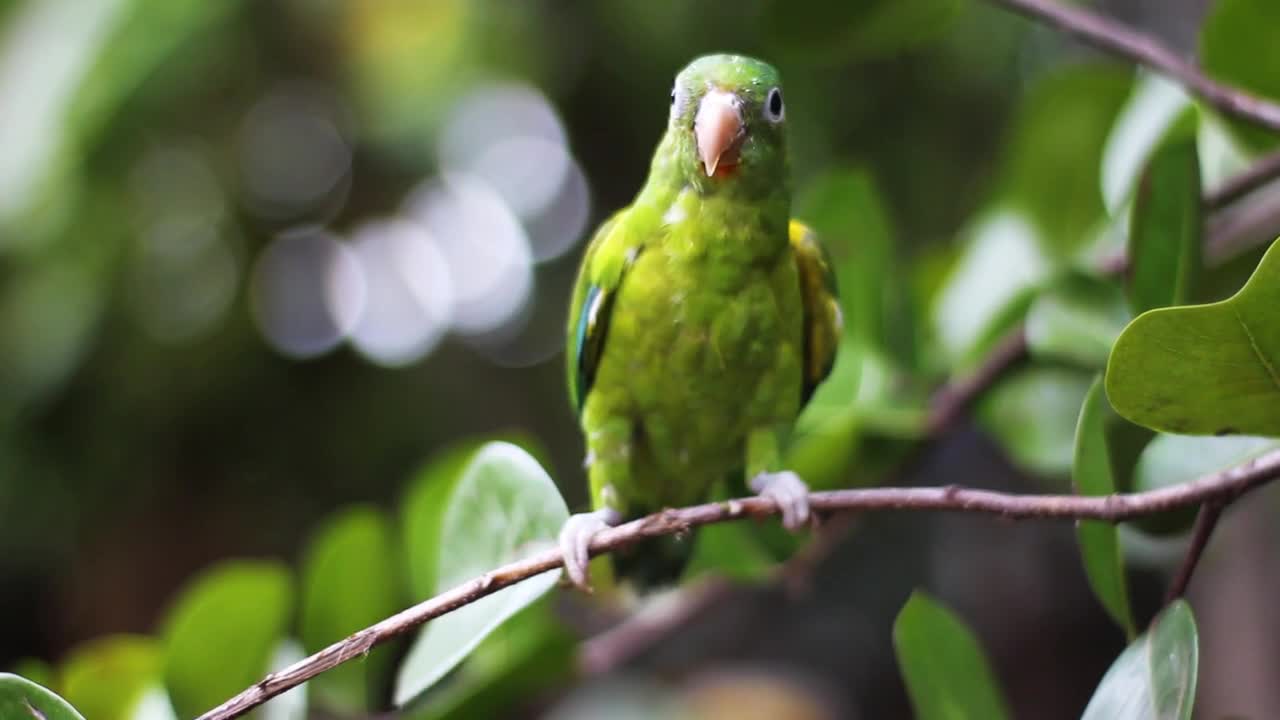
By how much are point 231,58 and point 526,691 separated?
154cm

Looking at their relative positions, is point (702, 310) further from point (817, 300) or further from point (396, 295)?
point (396, 295)

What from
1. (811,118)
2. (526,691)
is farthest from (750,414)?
(811,118)

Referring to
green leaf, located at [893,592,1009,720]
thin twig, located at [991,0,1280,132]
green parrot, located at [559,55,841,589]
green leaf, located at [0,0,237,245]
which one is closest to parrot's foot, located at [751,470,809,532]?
green parrot, located at [559,55,841,589]

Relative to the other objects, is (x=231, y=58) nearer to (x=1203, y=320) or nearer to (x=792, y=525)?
(x=792, y=525)

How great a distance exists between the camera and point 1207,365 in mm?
552

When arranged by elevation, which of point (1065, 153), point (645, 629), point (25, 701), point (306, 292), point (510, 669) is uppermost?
point (1065, 153)

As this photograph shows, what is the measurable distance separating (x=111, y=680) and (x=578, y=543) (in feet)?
1.79

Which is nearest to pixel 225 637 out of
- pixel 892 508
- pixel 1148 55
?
pixel 892 508

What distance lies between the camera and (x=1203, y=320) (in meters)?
0.54

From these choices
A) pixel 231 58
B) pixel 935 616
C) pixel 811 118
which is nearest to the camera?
pixel 935 616

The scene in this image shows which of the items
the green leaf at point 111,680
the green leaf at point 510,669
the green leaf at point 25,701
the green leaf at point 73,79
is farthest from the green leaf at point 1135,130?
the green leaf at point 73,79

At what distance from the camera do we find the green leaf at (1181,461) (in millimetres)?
690

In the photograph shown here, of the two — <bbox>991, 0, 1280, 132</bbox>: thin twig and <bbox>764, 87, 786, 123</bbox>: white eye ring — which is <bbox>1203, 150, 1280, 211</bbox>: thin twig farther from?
<bbox>764, 87, 786, 123</bbox>: white eye ring

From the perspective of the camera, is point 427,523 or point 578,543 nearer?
point 578,543
